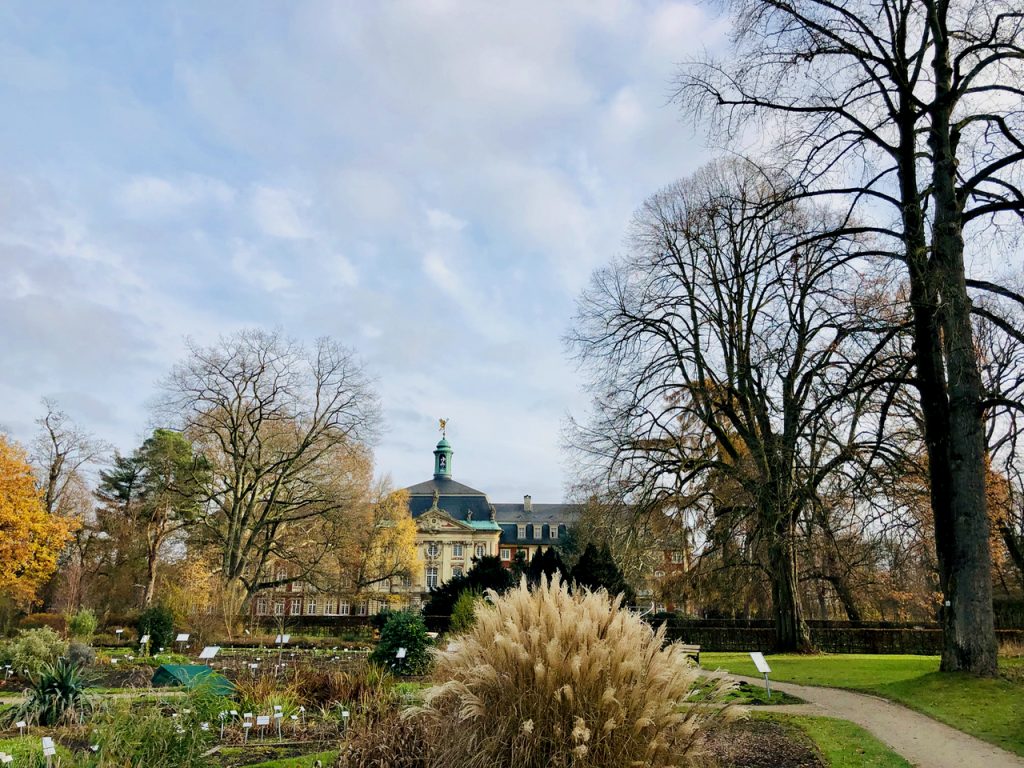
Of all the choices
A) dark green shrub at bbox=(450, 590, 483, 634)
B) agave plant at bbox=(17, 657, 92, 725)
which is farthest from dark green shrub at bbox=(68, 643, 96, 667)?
dark green shrub at bbox=(450, 590, 483, 634)

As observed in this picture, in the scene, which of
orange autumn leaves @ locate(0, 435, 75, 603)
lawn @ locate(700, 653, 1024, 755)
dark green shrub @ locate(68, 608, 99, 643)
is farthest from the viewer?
orange autumn leaves @ locate(0, 435, 75, 603)

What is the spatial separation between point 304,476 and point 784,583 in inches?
791

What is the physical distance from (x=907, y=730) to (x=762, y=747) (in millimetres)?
2479

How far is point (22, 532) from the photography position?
2656 cm

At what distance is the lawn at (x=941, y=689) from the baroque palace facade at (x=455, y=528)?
4617 cm

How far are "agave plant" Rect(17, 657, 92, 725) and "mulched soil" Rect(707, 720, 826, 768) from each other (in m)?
6.40

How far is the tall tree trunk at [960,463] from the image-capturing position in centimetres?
1074

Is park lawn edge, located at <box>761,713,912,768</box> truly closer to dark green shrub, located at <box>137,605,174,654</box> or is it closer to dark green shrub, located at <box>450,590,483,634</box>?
dark green shrub, located at <box>450,590,483,634</box>

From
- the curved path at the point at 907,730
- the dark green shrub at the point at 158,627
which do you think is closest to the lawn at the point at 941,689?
the curved path at the point at 907,730

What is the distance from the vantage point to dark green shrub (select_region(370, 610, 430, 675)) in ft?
39.3

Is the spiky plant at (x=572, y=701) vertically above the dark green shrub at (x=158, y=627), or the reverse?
the spiky plant at (x=572, y=701)

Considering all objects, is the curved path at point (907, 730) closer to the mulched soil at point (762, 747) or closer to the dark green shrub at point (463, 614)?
the mulched soil at point (762, 747)

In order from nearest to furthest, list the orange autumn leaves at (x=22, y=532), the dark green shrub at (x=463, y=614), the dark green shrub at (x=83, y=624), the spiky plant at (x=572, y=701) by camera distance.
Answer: the spiky plant at (x=572, y=701) < the dark green shrub at (x=463, y=614) < the dark green shrub at (x=83, y=624) < the orange autumn leaves at (x=22, y=532)

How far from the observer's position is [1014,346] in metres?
14.5
